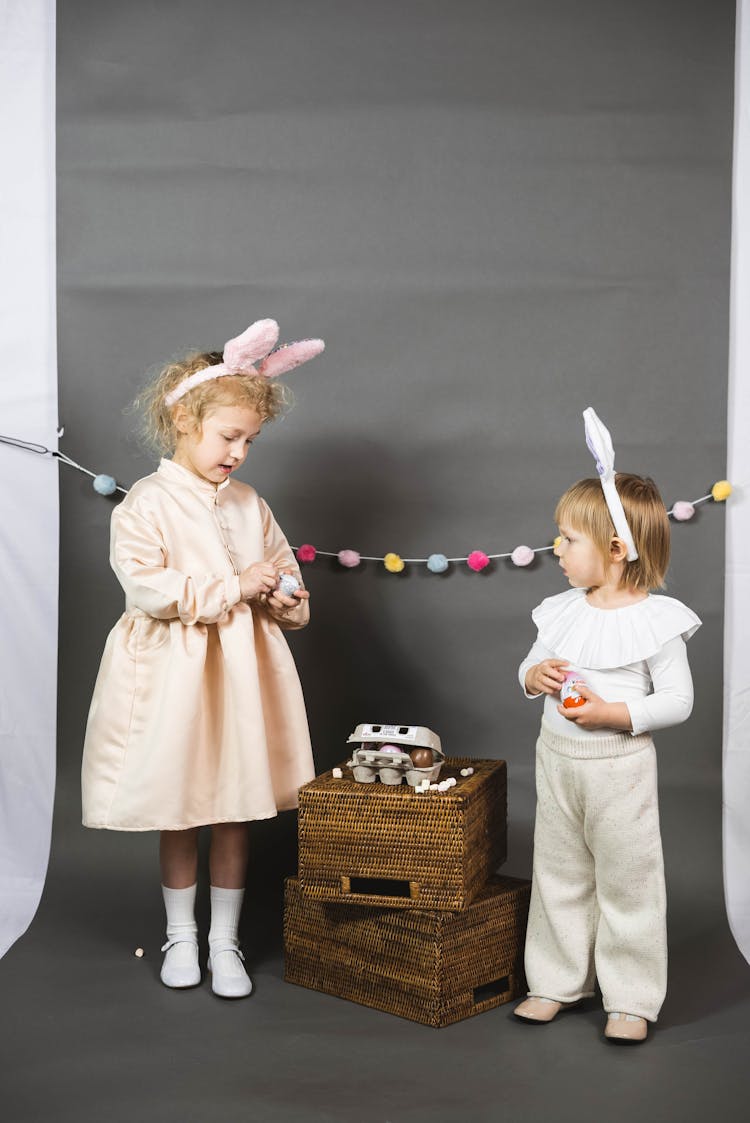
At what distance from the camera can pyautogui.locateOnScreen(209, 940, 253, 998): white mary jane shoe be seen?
7.64 ft

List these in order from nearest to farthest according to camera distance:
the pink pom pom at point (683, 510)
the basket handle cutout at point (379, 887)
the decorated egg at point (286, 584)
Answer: the basket handle cutout at point (379, 887), the decorated egg at point (286, 584), the pink pom pom at point (683, 510)

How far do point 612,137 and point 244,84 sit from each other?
875mm

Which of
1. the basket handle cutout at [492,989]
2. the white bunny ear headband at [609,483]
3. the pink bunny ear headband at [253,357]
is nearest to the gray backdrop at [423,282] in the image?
the pink bunny ear headband at [253,357]

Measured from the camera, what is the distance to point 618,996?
2.15 metres

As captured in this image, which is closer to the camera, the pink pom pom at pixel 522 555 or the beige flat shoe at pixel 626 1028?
the beige flat shoe at pixel 626 1028

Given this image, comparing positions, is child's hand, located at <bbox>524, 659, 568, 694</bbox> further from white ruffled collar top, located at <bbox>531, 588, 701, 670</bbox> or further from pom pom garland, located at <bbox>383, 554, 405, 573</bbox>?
pom pom garland, located at <bbox>383, 554, 405, 573</bbox>

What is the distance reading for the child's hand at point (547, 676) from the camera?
217cm

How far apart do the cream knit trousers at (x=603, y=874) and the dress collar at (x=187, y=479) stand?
32.0 inches

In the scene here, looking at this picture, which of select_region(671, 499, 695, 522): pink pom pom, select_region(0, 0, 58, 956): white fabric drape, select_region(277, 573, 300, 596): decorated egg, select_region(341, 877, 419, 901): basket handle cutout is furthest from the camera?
select_region(0, 0, 58, 956): white fabric drape

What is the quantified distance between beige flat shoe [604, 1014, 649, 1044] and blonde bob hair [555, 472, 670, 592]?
2.40 ft

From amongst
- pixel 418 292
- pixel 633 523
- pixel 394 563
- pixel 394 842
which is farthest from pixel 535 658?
pixel 418 292

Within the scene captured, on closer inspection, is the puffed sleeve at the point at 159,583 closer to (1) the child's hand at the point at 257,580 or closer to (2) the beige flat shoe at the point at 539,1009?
→ (1) the child's hand at the point at 257,580

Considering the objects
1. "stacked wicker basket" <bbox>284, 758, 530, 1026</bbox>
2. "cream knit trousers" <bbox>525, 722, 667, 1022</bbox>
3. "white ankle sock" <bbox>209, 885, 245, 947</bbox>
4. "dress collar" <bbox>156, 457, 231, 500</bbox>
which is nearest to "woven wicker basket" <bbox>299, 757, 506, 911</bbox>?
"stacked wicker basket" <bbox>284, 758, 530, 1026</bbox>

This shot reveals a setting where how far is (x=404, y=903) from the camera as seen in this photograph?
2197 millimetres
